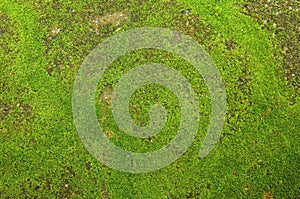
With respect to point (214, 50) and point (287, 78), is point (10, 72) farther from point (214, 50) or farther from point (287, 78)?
point (287, 78)

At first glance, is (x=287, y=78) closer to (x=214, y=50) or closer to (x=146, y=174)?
(x=214, y=50)

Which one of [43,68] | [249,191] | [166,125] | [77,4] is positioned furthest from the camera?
[77,4]

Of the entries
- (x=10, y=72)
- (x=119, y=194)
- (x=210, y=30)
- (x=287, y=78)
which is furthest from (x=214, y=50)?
(x=10, y=72)

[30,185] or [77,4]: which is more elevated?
[77,4]

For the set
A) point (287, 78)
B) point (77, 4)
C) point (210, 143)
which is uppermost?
point (77, 4)

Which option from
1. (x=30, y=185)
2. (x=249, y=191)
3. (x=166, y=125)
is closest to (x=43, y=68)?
(x=30, y=185)

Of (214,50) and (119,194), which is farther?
(214,50)

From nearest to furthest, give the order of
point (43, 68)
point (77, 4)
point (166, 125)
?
point (166, 125)
point (43, 68)
point (77, 4)
